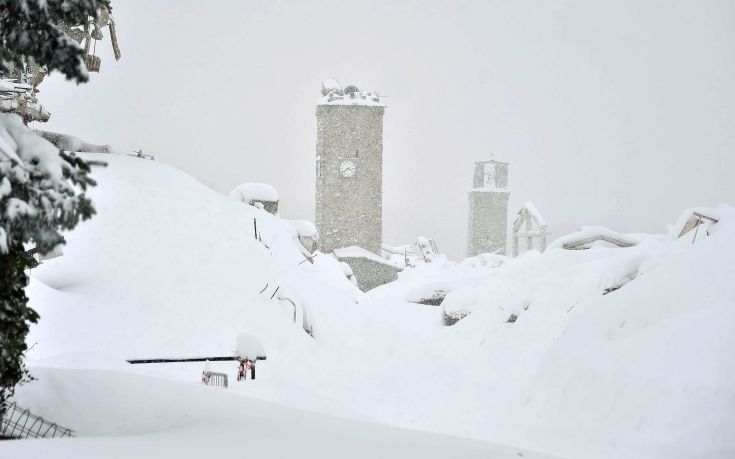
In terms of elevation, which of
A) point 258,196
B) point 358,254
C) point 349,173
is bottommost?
point 358,254

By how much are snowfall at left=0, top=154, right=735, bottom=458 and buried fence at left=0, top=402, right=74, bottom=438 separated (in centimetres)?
11

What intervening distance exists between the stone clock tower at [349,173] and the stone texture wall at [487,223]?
42.2 feet

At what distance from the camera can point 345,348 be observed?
53.8 ft

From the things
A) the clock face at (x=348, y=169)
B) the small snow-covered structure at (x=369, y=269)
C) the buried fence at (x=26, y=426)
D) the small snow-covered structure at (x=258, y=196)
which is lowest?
the small snow-covered structure at (x=369, y=269)

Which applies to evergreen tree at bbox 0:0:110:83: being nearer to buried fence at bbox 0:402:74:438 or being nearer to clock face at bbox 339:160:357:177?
buried fence at bbox 0:402:74:438

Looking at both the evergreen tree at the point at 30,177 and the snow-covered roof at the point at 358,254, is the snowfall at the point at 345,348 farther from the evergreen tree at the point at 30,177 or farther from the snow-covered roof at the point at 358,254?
the snow-covered roof at the point at 358,254

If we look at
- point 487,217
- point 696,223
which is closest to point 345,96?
point 487,217

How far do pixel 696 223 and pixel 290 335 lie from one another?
333 inches

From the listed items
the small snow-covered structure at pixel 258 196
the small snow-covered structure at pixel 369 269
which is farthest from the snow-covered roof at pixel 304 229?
the small snow-covered structure at pixel 369 269

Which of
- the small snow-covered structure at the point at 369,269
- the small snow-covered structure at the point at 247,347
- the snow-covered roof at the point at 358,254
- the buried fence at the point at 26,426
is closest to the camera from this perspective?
the buried fence at the point at 26,426

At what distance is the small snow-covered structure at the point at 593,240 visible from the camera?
18500 millimetres

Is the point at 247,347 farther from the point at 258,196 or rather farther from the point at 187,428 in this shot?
the point at 258,196

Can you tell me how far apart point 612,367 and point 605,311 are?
1.54 metres

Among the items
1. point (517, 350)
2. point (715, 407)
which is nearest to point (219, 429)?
point (715, 407)
